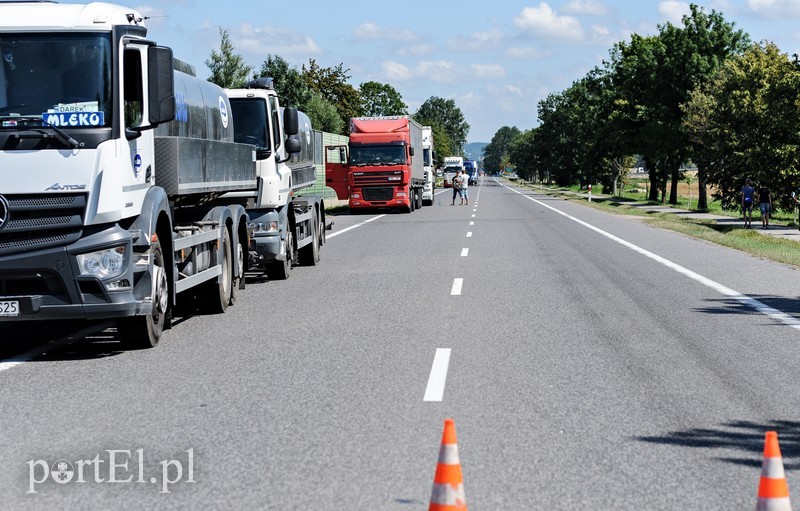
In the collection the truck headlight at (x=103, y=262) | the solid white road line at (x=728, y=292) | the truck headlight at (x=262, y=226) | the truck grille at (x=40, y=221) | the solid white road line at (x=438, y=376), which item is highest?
the truck grille at (x=40, y=221)

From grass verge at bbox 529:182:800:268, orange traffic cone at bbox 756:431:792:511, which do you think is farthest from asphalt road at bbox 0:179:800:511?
grass verge at bbox 529:182:800:268

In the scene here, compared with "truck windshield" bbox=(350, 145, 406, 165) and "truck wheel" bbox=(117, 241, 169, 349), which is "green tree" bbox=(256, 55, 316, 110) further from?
"truck wheel" bbox=(117, 241, 169, 349)

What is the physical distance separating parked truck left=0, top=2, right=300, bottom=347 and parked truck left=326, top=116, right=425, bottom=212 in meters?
30.2

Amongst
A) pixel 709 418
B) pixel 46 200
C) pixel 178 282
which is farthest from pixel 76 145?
pixel 709 418

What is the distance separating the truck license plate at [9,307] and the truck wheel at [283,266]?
7296 millimetres

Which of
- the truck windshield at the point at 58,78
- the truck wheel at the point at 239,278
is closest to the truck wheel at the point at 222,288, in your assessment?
the truck wheel at the point at 239,278

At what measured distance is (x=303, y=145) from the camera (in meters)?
20.1

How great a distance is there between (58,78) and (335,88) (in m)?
90.4

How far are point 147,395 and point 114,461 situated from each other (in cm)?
183

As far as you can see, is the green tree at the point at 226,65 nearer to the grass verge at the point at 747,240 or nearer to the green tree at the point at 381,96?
the grass verge at the point at 747,240

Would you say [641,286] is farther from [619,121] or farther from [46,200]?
[619,121]

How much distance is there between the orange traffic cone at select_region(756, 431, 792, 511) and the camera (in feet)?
13.9

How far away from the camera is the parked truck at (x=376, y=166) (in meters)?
40.6

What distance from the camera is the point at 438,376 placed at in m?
8.23
